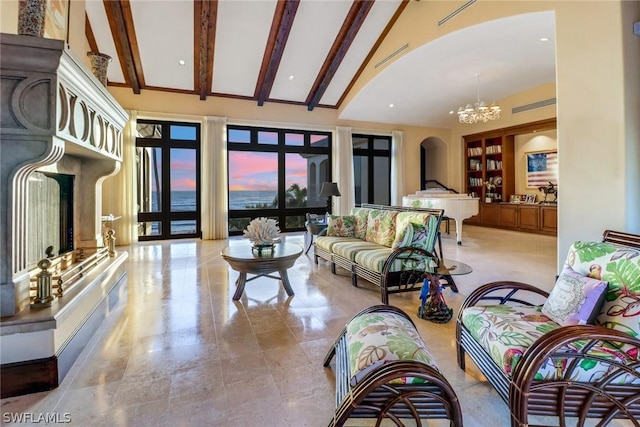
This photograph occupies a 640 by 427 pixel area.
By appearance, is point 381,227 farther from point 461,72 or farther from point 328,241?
point 461,72

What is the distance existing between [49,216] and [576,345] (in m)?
3.95

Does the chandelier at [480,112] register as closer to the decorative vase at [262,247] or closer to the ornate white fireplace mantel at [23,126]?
the decorative vase at [262,247]

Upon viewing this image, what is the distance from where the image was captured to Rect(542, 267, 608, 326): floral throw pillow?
5.08ft

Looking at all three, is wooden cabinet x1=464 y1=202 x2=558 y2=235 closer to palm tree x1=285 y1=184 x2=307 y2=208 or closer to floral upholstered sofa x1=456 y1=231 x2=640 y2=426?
palm tree x1=285 y1=184 x2=307 y2=208

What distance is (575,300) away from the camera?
1.63 m

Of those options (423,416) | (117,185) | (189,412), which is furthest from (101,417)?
(117,185)

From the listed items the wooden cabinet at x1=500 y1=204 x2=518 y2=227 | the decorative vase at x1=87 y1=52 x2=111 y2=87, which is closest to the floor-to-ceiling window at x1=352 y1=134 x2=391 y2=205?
the wooden cabinet at x1=500 y1=204 x2=518 y2=227

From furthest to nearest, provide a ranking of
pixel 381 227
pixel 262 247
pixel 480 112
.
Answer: pixel 480 112 → pixel 381 227 → pixel 262 247

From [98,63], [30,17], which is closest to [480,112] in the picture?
[98,63]

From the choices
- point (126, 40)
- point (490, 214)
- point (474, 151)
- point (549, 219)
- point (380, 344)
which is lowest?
point (380, 344)

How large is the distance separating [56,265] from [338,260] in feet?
9.59

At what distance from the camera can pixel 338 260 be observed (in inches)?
161

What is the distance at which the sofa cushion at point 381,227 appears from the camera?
393cm

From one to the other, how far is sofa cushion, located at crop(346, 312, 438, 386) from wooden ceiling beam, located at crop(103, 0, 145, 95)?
5.88 metres
